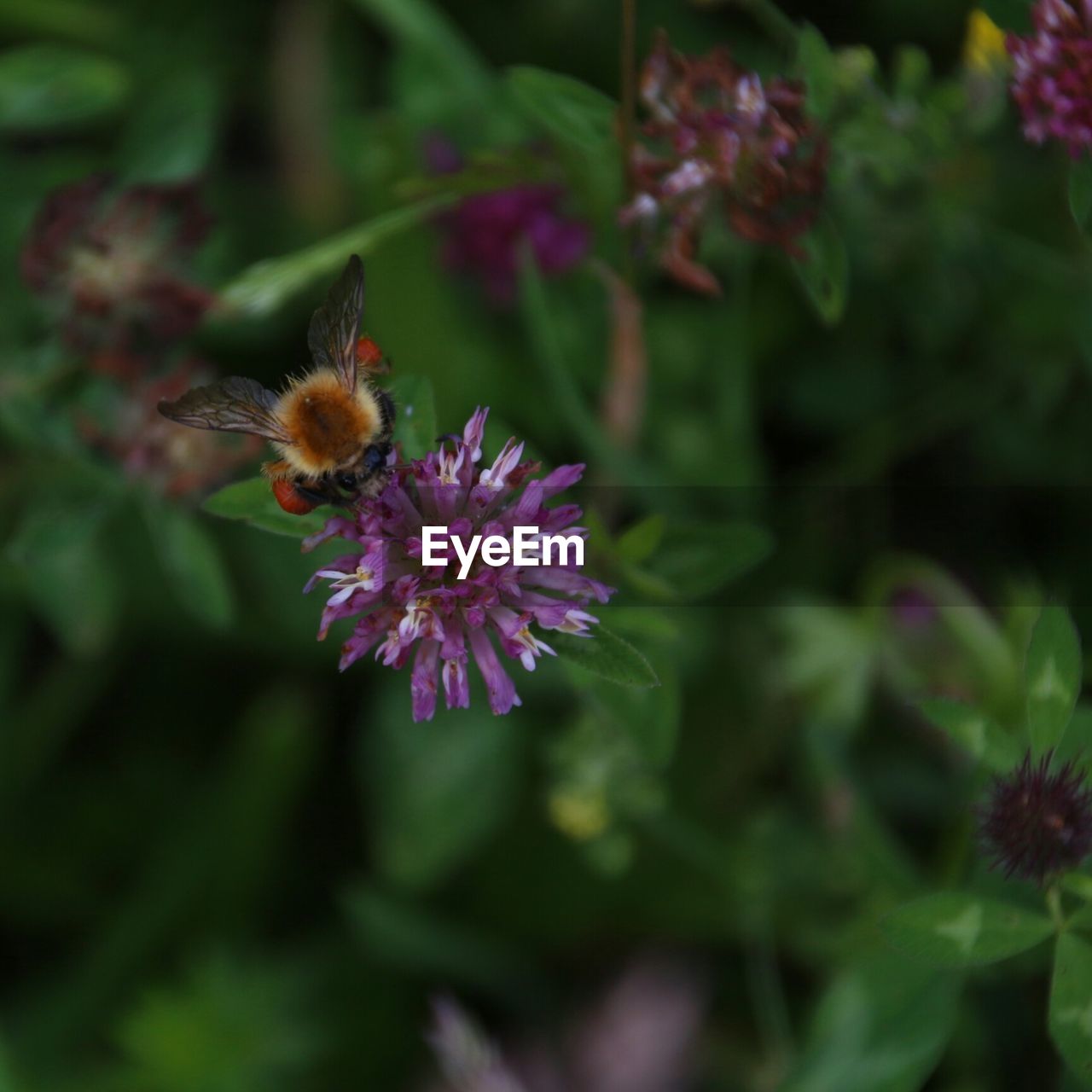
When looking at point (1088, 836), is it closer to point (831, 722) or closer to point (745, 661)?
point (831, 722)

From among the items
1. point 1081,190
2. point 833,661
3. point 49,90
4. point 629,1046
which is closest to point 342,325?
point 1081,190

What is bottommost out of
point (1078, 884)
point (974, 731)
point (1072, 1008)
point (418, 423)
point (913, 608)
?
point (913, 608)

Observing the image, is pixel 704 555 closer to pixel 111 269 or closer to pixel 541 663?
pixel 541 663

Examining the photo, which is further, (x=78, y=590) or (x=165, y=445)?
(x=78, y=590)

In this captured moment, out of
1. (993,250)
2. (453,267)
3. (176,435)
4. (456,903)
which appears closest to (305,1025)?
(456,903)

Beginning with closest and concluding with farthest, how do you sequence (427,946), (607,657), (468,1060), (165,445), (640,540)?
(607,657) → (640,540) → (165,445) → (468,1060) → (427,946)
